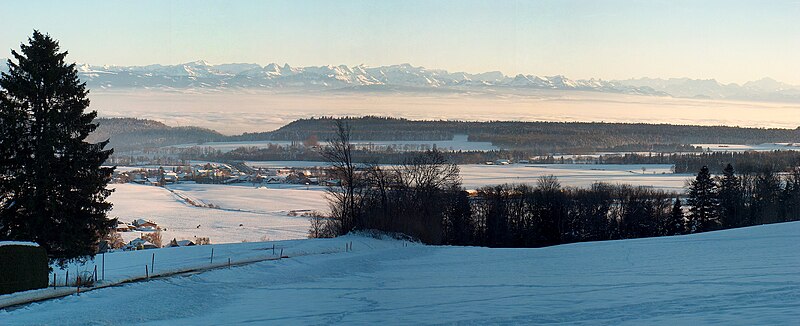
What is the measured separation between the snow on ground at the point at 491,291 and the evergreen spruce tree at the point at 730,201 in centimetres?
3815

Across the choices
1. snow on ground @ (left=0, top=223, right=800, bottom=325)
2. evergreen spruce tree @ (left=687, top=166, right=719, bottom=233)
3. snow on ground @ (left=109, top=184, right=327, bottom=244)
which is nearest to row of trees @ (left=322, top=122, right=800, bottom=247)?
evergreen spruce tree @ (left=687, top=166, right=719, bottom=233)

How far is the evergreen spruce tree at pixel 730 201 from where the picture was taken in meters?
74.2

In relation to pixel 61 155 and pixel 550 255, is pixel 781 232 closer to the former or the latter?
pixel 550 255

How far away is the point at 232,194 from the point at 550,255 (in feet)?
307

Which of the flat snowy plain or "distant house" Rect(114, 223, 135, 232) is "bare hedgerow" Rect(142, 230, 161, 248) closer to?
the flat snowy plain

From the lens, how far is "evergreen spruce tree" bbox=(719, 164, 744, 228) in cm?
7425

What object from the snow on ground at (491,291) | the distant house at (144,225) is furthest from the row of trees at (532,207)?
the snow on ground at (491,291)

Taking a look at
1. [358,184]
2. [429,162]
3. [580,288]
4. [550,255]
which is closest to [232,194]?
[429,162]

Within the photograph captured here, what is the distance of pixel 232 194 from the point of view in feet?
408

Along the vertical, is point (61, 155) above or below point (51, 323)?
above

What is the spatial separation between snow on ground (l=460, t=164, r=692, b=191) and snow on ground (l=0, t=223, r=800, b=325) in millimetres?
71166

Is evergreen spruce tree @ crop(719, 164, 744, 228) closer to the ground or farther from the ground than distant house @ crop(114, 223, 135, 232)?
farther from the ground

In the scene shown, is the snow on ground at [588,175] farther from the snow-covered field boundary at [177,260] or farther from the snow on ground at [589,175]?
the snow-covered field boundary at [177,260]

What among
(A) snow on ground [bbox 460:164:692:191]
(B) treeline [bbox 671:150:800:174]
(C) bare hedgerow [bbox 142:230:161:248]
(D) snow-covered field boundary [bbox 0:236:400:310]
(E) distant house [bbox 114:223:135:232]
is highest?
(B) treeline [bbox 671:150:800:174]
